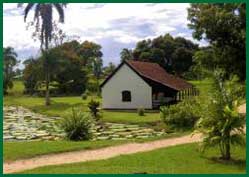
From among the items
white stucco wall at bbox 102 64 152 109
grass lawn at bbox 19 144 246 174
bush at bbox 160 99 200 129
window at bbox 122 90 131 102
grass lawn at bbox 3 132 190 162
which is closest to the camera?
grass lawn at bbox 19 144 246 174

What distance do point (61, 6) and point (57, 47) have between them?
4.79 metres

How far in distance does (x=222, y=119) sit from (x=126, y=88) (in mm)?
22080

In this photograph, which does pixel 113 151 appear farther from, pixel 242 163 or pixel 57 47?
pixel 57 47

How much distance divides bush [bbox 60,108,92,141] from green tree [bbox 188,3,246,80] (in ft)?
49.3

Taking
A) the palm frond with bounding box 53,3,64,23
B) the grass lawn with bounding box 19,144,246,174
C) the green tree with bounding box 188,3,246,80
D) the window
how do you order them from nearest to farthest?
the grass lawn with bounding box 19,144,246,174 → the green tree with bounding box 188,3,246,80 → the window → the palm frond with bounding box 53,3,64,23

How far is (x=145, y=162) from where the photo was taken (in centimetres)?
1368

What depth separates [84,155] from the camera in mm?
15320

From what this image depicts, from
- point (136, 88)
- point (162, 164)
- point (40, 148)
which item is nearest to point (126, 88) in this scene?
point (136, 88)

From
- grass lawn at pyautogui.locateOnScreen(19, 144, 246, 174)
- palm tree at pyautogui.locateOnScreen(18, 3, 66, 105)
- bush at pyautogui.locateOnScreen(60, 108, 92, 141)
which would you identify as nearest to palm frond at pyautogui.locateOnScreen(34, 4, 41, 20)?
palm tree at pyautogui.locateOnScreen(18, 3, 66, 105)

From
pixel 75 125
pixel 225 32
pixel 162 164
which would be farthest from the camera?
pixel 225 32

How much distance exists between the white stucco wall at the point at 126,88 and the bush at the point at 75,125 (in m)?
16.1

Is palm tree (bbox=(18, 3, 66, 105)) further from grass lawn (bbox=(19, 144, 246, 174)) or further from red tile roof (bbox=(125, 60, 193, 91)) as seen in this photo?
grass lawn (bbox=(19, 144, 246, 174))

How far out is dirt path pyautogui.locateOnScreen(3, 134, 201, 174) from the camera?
13.8 meters

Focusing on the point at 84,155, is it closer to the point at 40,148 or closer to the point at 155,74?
the point at 40,148
